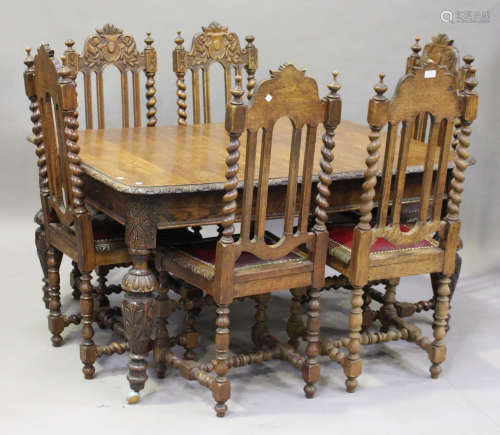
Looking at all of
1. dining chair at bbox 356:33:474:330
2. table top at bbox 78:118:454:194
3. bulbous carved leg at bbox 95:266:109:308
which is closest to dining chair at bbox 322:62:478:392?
table top at bbox 78:118:454:194

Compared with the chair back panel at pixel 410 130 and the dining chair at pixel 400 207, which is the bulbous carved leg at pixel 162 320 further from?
the chair back panel at pixel 410 130

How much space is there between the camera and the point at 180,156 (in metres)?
3.91

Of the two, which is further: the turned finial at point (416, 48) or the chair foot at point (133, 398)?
the turned finial at point (416, 48)

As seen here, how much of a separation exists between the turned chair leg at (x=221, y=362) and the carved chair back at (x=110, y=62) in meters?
1.77

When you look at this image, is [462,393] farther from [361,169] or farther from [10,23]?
[10,23]

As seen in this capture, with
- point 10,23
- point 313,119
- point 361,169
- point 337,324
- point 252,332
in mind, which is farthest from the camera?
point 10,23

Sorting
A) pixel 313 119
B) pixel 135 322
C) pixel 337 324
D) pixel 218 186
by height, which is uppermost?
pixel 313 119

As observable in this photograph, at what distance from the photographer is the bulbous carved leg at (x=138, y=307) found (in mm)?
3498

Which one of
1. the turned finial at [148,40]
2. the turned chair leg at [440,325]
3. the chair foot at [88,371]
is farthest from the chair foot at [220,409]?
the turned finial at [148,40]

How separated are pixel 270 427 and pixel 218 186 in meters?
0.97

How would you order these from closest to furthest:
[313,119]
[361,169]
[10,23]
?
[313,119]
[361,169]
[10,23]

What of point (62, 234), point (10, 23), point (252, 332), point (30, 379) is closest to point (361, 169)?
point (252, 332)

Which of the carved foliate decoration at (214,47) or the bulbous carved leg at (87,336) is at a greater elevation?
the carved foliate decoration at (214,47)

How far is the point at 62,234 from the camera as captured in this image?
153 inches
